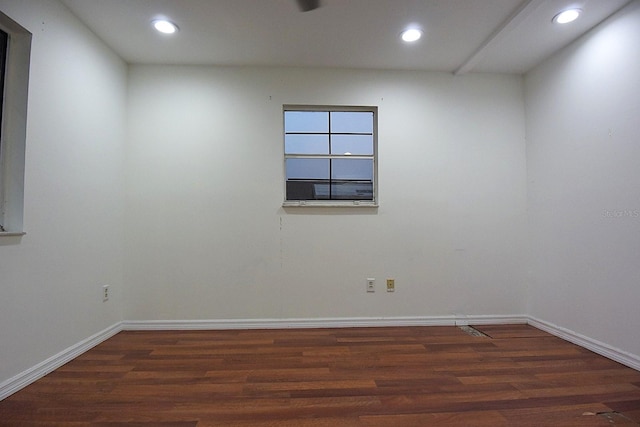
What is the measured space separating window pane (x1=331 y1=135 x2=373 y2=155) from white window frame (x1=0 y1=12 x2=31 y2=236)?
2.21 metres

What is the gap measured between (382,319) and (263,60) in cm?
260

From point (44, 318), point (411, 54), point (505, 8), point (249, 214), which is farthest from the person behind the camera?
point (249, 214)

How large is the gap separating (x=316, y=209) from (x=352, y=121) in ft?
3.09

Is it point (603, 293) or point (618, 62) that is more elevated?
point (618, 62)

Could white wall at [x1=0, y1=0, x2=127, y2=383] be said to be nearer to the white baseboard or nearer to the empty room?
the empty room

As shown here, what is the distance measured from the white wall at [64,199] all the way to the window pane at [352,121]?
1956 mm

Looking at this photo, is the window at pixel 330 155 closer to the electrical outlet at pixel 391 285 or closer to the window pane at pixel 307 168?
the window pane at pixel 307 168

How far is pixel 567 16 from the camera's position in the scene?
84.7 inches

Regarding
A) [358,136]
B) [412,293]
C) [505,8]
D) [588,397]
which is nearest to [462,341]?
[412,293]

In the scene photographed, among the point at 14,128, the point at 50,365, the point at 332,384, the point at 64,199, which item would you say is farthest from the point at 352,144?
the point at 50,365

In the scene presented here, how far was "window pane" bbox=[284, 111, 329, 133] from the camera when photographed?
2.95 meters

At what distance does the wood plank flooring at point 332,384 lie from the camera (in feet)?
4.98

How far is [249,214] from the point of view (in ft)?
9.27

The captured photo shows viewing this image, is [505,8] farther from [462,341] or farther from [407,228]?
[462,341]
